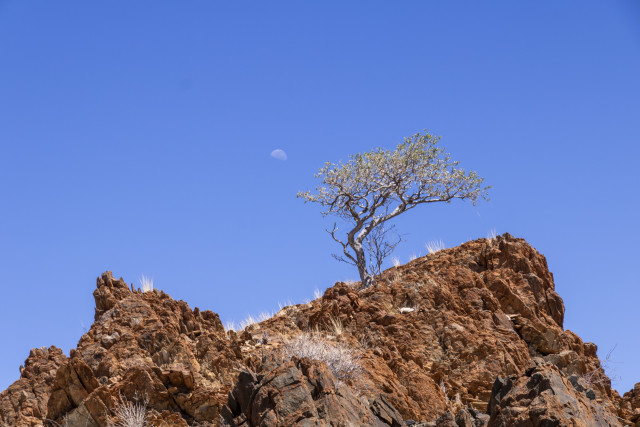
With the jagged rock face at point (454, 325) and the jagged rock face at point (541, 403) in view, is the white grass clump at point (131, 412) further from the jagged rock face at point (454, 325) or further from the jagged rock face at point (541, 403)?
the jagged rock face at point (541, 403)

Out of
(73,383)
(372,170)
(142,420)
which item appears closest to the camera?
(142,420)

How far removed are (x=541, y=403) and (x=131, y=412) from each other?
7.34m

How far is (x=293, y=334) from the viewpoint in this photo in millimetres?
18000

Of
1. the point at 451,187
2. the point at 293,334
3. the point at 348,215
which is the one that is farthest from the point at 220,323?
the point at 451,187

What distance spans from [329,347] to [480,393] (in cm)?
323

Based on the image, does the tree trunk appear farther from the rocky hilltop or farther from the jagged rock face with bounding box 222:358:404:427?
the jagged rock face with bounding box 222:358:404:427

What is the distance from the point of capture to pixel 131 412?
1441 centimetres

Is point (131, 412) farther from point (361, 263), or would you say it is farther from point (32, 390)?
point (361, 263)

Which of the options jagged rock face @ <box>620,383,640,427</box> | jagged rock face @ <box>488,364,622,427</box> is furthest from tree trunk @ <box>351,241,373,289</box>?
jagged rock face @ <box>488,364,622,427</box>

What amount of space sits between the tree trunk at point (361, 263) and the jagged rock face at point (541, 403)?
1345cm

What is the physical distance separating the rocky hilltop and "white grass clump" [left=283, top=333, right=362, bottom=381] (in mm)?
41

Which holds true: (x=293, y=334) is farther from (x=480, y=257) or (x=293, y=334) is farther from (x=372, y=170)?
(x=372, y=170)

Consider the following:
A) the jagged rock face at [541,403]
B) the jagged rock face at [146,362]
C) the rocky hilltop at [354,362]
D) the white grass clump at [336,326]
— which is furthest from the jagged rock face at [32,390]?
the jagged rock face at [541,403]

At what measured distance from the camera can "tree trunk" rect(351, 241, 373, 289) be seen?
2570cm
